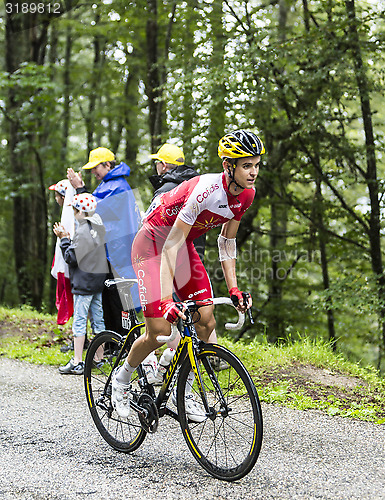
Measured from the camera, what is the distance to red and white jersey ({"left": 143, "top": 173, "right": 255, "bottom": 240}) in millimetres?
3561

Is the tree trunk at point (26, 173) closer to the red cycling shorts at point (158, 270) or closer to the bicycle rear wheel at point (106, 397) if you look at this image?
the bicycle rear wheel at point (106, 397)

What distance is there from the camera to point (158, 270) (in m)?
3.86

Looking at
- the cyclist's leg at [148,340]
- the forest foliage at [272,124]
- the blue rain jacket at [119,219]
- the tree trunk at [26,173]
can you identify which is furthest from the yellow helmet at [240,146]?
the tree trunk at [26,173]

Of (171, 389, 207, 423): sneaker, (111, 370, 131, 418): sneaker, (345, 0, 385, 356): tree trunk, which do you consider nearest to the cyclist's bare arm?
(171, 389, 207, 423): sneaker

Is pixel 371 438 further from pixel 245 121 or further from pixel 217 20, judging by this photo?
pixel 217 20

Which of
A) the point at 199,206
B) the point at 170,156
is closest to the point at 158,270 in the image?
the point at 199,206

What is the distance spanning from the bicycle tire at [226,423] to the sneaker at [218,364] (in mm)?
14

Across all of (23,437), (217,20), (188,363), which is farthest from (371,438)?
(217,20)

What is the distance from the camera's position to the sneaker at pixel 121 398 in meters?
3.92

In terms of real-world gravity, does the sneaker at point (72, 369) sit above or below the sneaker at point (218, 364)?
below

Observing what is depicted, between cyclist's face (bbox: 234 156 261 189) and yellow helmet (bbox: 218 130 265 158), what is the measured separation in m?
0.05

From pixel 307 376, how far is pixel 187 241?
2.70 metres

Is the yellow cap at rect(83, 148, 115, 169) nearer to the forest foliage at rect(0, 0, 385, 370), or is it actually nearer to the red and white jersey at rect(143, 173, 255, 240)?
the red and white jersey at rect(143, 173, 255, 240)

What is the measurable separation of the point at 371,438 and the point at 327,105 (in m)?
8.30
